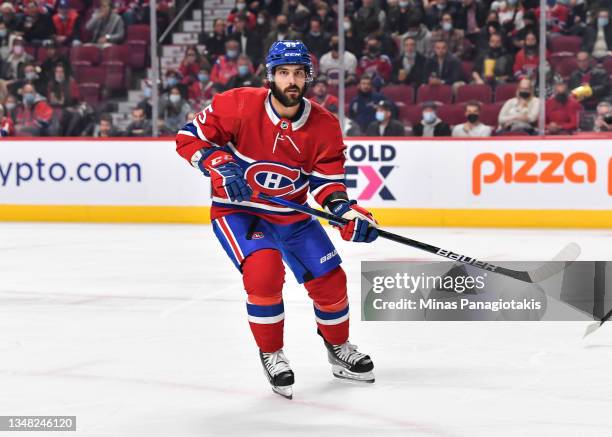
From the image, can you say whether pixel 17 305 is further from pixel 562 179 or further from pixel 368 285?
pixel 562 179

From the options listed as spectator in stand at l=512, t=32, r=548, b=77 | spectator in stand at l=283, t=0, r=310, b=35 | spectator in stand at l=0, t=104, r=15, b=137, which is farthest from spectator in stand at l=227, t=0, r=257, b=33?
spectator in stand at l=512, t=32, r=548, b=77

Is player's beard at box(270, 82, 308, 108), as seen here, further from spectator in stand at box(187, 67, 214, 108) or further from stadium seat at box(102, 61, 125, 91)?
stadium seat at box(102, 61, 125, 91)

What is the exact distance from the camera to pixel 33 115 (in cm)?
1148

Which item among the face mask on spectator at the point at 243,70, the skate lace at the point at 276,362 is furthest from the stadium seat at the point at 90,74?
the skate lace at the point at 276,362

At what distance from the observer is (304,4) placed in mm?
11469

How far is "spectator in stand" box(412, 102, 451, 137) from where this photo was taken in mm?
10469

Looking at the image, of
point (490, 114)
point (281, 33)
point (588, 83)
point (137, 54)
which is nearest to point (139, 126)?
point (137, 54)

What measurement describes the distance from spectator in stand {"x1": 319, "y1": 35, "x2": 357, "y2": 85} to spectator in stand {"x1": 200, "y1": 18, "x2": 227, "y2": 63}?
4.34 feet

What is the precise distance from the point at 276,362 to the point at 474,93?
6.79 m

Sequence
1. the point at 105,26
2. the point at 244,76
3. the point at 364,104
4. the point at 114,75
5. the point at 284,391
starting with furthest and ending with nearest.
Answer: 1. the point at 105,26
2. the point at 114,75
3. the point at 244,76
4. the point at 364,104
5. the point at 284,391

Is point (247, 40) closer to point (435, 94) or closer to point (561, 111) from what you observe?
point (435, 94)

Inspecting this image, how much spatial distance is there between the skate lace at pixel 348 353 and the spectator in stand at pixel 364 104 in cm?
616

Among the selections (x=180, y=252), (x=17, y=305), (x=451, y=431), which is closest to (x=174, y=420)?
(x=451, y=431)

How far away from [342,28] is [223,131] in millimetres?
6230
